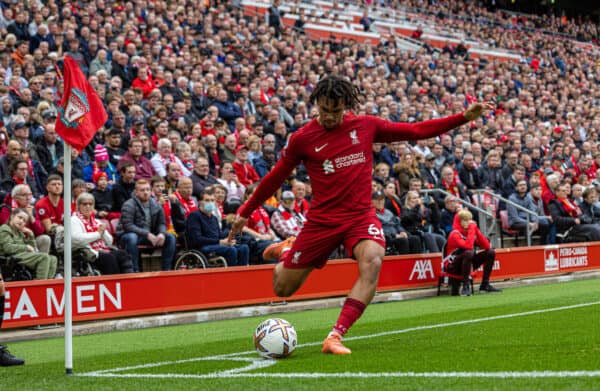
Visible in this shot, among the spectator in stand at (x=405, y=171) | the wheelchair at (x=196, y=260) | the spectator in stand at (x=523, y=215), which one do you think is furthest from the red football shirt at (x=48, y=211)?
the spectator in stand at (x=523, y=215)

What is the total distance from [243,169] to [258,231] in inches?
83.4

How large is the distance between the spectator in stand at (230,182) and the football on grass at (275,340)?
8412 mm

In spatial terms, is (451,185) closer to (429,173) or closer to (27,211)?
(429,173)

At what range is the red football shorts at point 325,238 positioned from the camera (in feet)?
25.1

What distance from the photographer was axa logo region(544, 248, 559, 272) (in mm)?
18812

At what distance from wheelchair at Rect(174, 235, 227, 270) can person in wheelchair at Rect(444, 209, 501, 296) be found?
166 inches

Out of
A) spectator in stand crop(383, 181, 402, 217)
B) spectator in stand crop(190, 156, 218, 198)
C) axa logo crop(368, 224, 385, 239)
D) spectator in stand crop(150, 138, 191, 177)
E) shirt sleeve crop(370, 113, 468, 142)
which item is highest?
shirt sleeve crop(370, 113, 468, 142)

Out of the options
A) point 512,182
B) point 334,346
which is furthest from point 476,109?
point 512,182

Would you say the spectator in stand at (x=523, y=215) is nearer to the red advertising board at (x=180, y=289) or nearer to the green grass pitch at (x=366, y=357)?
the red advertising board at (x=180, y=289)

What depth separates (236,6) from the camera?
28.5 m

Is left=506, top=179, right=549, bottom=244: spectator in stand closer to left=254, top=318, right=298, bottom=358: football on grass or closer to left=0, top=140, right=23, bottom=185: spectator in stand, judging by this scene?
left=0, top=140, right=23, bottom=185: spectator in stand

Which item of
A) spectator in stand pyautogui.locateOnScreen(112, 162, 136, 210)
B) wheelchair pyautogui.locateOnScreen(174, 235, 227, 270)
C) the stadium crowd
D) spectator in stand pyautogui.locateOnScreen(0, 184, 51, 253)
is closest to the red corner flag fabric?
the stadium crowd

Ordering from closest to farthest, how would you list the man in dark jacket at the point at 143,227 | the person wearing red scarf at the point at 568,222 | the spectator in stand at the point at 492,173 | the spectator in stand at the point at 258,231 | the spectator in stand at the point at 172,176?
1. the man in dark jacket at the point at 143,227
2. the spectator in stand at the point at 258,231
3. the spectator in stand at the point at 172,176
4. the person wearing red scarf at the point at 568,222
5. the spectator in stand at the point at 492,173

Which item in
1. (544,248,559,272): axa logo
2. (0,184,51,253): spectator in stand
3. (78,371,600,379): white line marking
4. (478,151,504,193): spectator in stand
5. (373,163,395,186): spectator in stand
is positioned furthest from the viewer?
(478,151,504,193): spectator in stand
